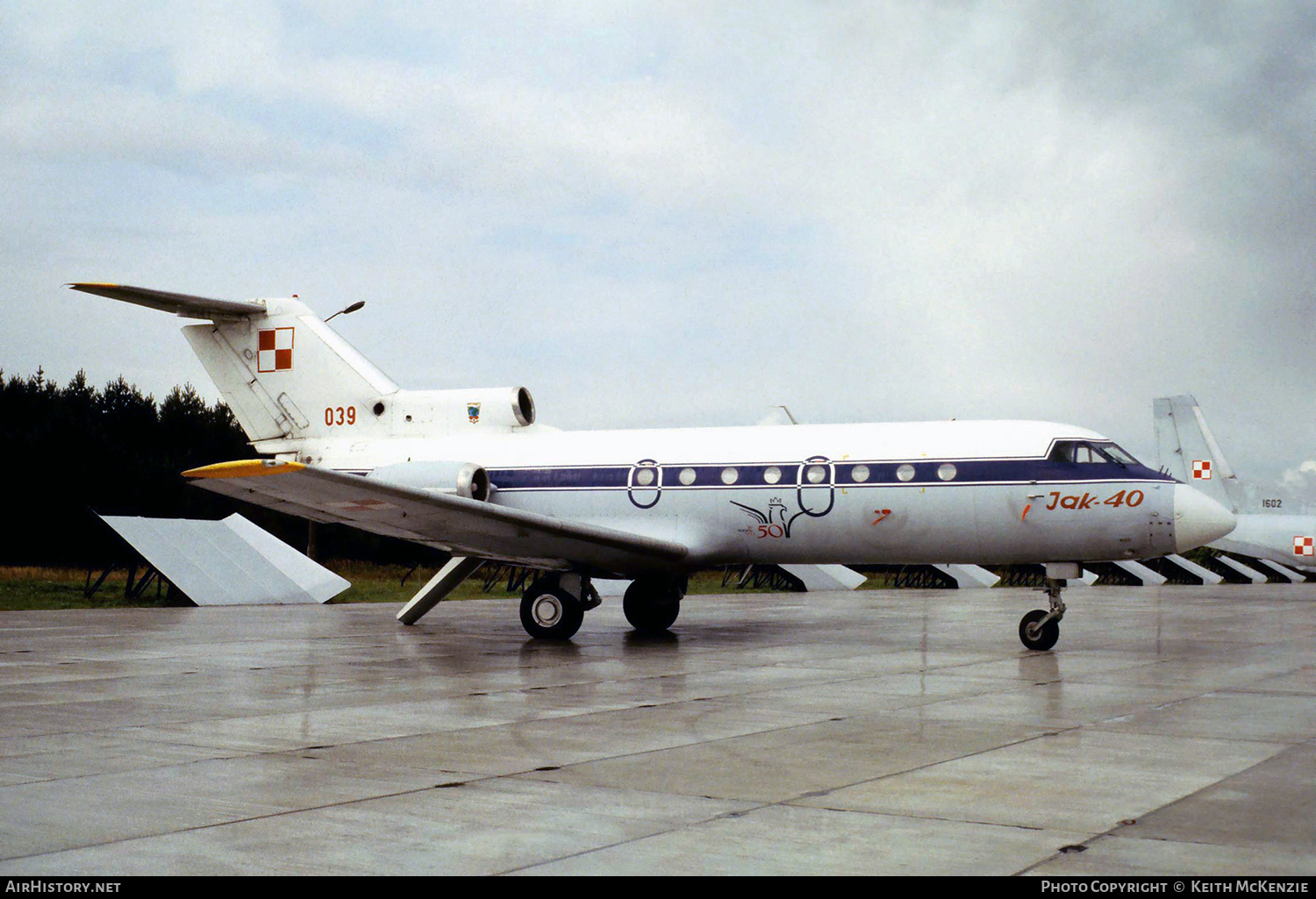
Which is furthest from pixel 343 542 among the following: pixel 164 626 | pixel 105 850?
pixel 105 850

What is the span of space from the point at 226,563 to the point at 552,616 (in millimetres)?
13838

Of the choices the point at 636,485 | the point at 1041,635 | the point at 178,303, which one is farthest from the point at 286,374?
the point at 1041,635

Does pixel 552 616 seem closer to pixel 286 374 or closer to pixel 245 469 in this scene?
pixel 245 469

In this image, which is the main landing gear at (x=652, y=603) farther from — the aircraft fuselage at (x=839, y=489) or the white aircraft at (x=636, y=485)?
the aircraft fuselage at (x=839, y=489)

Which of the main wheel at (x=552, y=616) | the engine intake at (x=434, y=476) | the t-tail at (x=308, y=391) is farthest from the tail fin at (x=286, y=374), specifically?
the main wheel at (x=552, y=616)

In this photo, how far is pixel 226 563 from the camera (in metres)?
28.4

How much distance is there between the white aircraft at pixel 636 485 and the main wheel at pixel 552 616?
24 mm

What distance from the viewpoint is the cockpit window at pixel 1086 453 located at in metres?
16.7

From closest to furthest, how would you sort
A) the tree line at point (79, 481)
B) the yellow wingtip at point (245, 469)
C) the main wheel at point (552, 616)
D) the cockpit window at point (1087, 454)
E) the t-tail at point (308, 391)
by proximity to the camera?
the yellow wingtip at point (245, 469) < the cockpit window at point (1087, 454) < the main wheel at point (552, 616) < the t-tail at point (308, 391) < the tree line at point (79, 481)

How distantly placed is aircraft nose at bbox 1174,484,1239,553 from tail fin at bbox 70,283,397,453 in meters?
12.4

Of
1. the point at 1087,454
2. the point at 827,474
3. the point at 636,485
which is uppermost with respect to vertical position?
the point at 1087,454

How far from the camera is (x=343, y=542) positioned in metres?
63.5

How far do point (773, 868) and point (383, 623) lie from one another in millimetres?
17292
